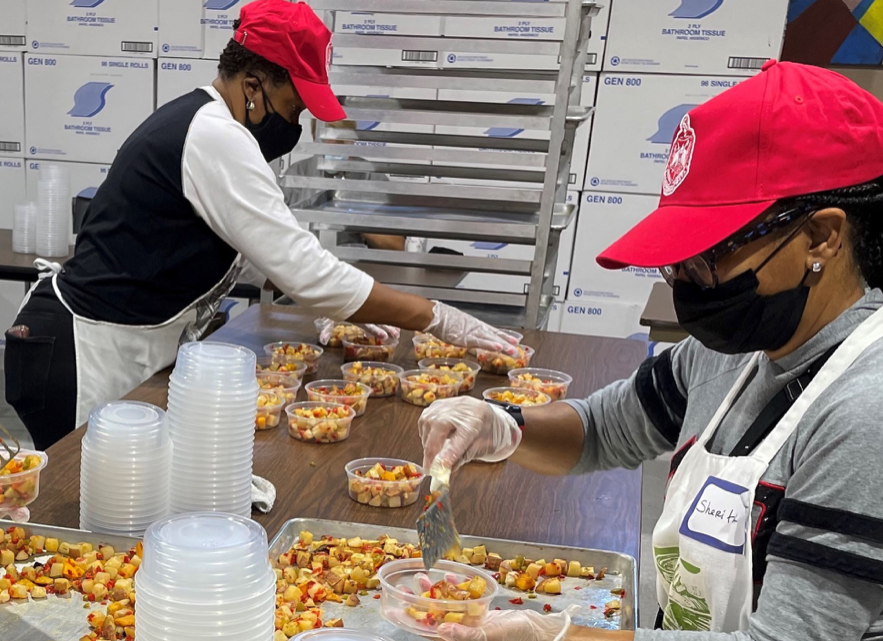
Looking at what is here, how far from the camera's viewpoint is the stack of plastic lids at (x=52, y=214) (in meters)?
4.55

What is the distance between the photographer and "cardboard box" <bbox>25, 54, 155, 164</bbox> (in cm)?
554

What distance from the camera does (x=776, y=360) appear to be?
1.22m

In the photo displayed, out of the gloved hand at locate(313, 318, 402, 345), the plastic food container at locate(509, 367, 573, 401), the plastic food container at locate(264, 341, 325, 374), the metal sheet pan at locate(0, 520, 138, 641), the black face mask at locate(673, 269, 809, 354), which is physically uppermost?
the black face mask at locate(673, 269, 809, 354)

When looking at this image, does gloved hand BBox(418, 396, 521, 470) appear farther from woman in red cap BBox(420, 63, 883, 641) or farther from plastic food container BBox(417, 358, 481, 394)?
plastic food container BBox(417, 358, 481, 394)

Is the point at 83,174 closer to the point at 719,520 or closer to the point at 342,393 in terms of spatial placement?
the point at 342,393

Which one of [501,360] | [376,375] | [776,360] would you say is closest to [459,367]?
[501,360]

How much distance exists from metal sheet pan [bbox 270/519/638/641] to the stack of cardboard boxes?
3.74 m

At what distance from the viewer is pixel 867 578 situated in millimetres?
940

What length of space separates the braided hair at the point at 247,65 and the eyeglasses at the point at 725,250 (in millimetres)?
1617

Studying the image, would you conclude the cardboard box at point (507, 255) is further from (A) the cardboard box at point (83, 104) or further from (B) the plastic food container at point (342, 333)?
(B) the plastic food container at point (342, 333)

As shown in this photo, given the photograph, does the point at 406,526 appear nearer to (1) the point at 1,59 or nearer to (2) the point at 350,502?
(2) the point at 350,502

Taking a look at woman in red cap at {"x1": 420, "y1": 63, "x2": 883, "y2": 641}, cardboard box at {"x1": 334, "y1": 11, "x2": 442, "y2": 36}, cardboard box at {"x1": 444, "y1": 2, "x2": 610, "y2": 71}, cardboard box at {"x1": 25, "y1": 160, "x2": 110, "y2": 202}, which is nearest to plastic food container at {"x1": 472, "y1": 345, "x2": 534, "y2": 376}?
woman in red cap at {"x1": 420, "y1": 63, "x2": 883, "y2": 641}

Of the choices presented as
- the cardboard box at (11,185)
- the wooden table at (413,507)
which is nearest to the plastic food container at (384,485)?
the wooden table at (413,507)

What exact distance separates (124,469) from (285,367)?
3.09ft
